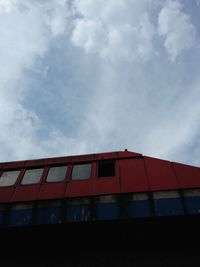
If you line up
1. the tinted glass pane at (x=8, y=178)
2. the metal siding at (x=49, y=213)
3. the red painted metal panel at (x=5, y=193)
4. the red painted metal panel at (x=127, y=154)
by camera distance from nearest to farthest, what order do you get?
the metal siding at (x=49, y=213) < the red painted metal panel at (x=5, y=193) < the tinted glass pane at (x=8, y=178) < the red painted metal panel at (x=127, y=154)

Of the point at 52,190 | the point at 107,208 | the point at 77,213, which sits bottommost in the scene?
the point at 77,213

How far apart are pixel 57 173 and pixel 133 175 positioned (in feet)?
12.6

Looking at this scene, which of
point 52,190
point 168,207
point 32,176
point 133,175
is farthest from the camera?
point 32,176

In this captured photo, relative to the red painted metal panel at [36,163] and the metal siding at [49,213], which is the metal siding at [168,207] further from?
the red painted metal panel at [36,163]

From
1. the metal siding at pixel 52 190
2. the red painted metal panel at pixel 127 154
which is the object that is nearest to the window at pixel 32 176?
the metal siding at pixel 52 190

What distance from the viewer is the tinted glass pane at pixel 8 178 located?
11.9 meters

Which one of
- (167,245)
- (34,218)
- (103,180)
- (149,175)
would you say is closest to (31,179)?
(34,218)

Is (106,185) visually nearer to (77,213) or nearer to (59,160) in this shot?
(77,213)

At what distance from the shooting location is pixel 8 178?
12281 millimetres

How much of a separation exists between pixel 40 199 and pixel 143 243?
14.5ft

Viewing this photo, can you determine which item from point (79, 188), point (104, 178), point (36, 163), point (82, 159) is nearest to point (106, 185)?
point (104, 178)

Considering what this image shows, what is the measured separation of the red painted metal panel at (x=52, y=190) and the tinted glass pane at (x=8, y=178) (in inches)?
80.0

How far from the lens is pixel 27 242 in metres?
9.43

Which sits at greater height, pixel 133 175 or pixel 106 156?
pixel 106 156
